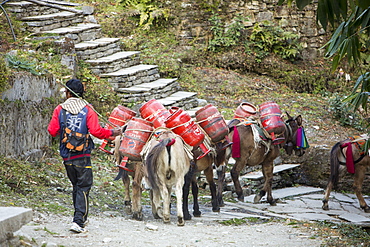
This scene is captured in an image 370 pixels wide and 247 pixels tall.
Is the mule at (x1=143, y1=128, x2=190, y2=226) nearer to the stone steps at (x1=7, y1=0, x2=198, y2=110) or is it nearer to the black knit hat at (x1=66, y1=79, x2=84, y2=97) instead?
the black knit hat at (x1=66, y1=79, x2=84, y2=97)

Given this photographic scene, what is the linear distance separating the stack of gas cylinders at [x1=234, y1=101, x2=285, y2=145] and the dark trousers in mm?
4580

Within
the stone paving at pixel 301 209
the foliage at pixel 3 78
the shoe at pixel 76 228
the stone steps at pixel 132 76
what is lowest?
the stone paving at pixel 301 209

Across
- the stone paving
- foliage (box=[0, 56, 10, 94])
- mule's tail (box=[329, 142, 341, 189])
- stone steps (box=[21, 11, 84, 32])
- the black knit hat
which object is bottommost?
the stone paving

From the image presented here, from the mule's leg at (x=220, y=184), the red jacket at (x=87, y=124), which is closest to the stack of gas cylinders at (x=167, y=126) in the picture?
the red jacket at (x=87, y=124)

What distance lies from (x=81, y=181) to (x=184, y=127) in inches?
82.5

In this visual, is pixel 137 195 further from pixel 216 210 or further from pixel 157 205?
pixel 216 210

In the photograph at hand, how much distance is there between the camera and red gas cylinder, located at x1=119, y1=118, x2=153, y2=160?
305 inches

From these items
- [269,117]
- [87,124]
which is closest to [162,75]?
[269,117]

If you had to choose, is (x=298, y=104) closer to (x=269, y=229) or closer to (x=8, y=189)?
(x=269, y=229)

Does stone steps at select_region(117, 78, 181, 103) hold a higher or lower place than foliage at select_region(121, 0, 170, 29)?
lower

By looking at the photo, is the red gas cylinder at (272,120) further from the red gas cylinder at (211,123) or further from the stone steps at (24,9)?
the stone steps at (24,9)

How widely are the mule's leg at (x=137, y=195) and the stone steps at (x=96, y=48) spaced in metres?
7.80

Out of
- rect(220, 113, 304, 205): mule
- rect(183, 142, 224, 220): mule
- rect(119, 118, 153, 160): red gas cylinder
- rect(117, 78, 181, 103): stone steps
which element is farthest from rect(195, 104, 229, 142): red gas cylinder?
rect(117, 78, 181, 103): stone steps

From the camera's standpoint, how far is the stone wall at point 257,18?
18906 mm
